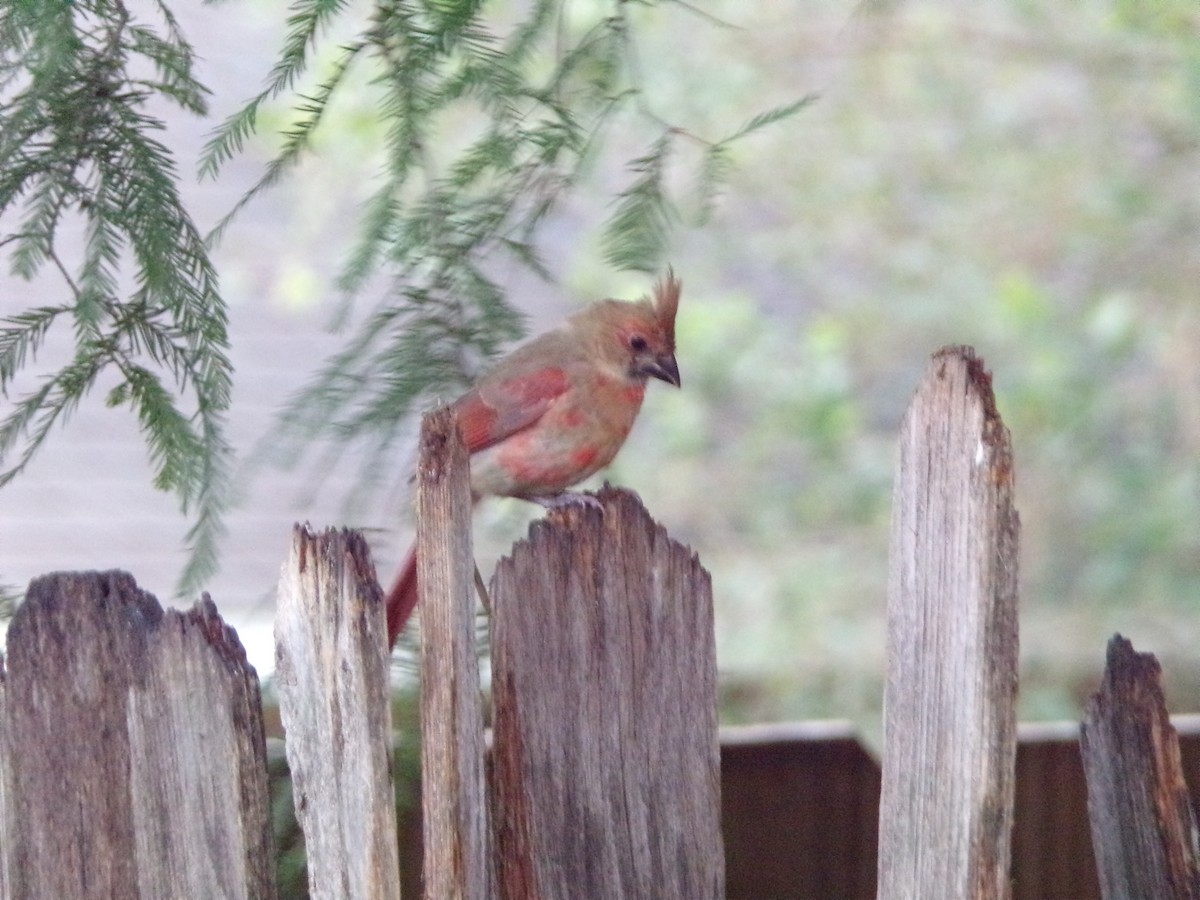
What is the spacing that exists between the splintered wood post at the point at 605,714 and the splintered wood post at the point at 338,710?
0.12 metres

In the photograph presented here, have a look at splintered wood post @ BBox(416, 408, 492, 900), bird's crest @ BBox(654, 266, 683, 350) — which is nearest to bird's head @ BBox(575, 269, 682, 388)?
bird's crest @ BBox(654, 266, 683, 350)

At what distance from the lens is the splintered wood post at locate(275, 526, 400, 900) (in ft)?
4.10

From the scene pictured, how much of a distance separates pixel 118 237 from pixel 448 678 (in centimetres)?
81

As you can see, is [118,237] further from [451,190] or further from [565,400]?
[565,400]

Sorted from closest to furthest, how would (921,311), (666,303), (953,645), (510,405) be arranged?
1. (953,645)
2. (510,405)
3. (666,303)
4. (921,311)

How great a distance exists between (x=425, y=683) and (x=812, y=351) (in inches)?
167

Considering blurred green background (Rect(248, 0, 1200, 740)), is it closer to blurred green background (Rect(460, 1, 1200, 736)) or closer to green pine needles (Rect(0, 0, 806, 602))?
blurred green background (Rect(460, 1, 1200, 736))

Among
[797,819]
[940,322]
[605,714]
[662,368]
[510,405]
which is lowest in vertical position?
[797,819]

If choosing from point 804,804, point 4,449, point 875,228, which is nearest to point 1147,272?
point 875,228

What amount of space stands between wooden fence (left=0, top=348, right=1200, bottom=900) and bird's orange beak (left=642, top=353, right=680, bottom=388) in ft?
3.86

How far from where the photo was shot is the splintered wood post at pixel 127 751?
133 cm

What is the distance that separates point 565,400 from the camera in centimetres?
236

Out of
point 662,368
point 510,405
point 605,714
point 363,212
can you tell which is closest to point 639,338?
point 662,368

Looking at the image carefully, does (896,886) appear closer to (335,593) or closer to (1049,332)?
(335,593)
